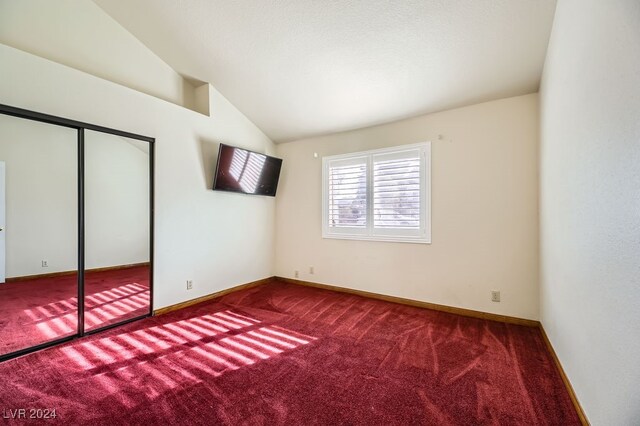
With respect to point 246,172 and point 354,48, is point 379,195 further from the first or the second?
point 246,172

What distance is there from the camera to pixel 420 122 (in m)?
3.57

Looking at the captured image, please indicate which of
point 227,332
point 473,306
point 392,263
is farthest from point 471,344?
point 227,332

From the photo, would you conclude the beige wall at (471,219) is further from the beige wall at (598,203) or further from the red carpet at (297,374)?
the beige wall at (598,203)

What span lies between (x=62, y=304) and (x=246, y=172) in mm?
2510

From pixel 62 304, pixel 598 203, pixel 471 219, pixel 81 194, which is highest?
pixel 81 194

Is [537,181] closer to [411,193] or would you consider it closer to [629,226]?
[411,193]

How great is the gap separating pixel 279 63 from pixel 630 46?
285 cm

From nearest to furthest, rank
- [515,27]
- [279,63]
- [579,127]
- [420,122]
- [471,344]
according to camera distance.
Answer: [579,127] < [515,27] < [471,344] < [279,63] < [420,122]

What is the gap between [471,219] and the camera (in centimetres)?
322

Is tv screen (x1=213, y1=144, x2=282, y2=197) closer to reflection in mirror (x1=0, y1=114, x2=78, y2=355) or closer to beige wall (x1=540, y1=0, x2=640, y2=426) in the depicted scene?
reflection in mirror (x1=0, y1=114, x2=78, y2=355)

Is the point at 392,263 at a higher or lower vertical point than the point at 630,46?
lower

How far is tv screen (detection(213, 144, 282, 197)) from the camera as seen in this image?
375 centimetres

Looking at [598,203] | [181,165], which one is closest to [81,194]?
[181,165]

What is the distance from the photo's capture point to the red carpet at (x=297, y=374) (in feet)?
5.39
